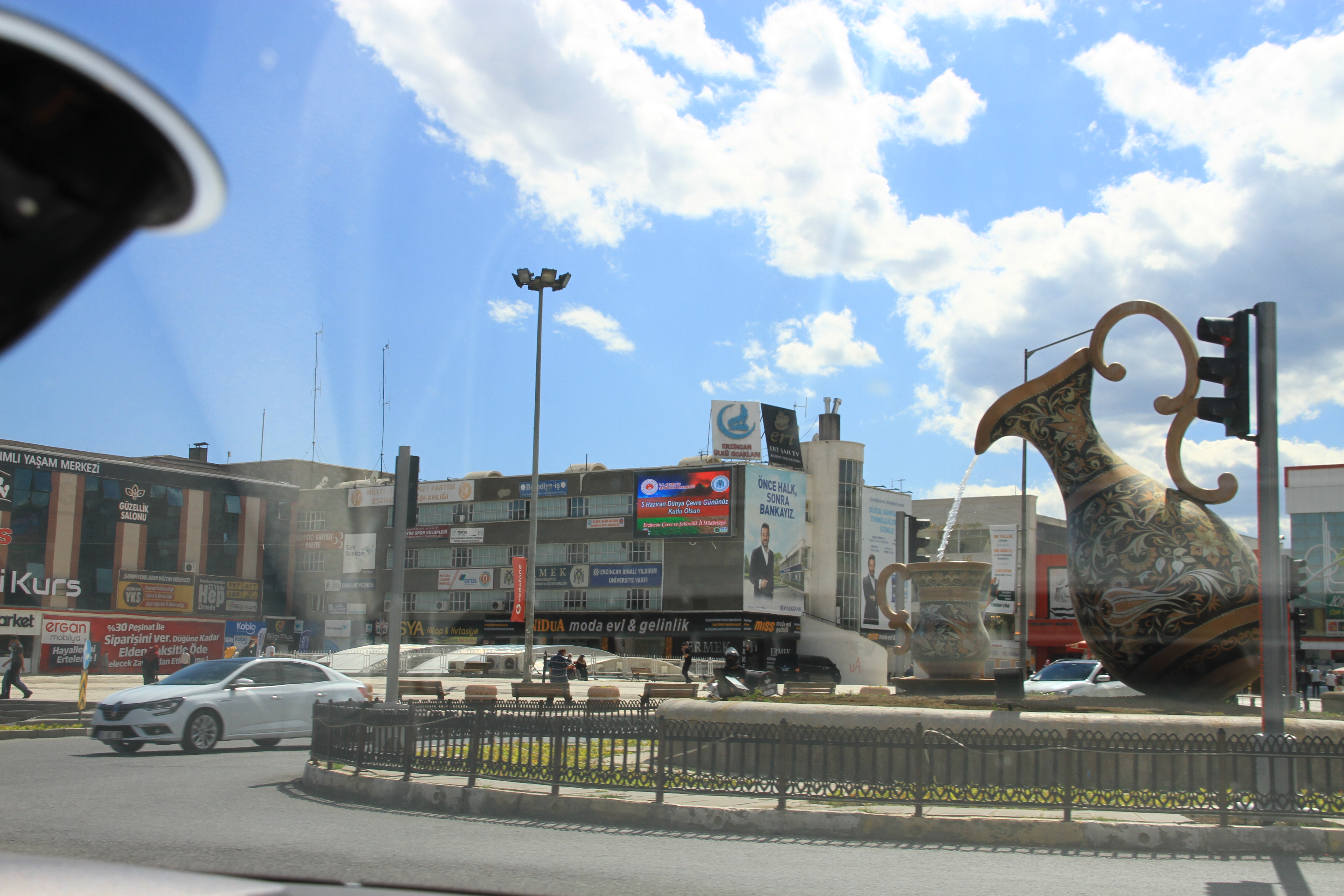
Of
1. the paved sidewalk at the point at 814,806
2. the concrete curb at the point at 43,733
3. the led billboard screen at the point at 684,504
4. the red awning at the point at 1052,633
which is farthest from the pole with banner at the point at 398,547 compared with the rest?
the red awning at the point at 1052,633

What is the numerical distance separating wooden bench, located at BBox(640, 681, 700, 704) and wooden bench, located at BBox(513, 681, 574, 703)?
2.09 meters

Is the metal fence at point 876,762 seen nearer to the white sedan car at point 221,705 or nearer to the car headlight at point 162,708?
the white sedan car at point 221,705

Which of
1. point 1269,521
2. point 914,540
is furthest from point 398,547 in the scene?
point 914,540

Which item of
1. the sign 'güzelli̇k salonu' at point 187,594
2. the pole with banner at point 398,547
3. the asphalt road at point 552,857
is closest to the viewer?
the asphalt road at point 552,857

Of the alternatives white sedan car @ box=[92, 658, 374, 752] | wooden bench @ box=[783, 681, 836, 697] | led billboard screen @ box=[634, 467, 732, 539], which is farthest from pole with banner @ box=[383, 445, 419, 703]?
led billboard screen @ box=[634, 467, 732, 539]

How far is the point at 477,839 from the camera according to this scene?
896 centimetres

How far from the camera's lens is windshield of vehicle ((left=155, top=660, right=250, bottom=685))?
15.5 meters

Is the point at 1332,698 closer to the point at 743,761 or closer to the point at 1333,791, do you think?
the point at 1333,791

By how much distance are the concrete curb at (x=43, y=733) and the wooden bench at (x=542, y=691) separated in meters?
9.40

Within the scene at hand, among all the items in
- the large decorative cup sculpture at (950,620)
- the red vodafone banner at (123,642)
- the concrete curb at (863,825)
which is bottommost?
the red vodafone banner at (123,642)

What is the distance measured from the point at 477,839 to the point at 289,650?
59239mm

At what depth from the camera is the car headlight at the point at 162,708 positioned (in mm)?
14836

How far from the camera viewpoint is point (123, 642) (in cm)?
5075

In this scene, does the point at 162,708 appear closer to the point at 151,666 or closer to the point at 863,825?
the point at 863,825
